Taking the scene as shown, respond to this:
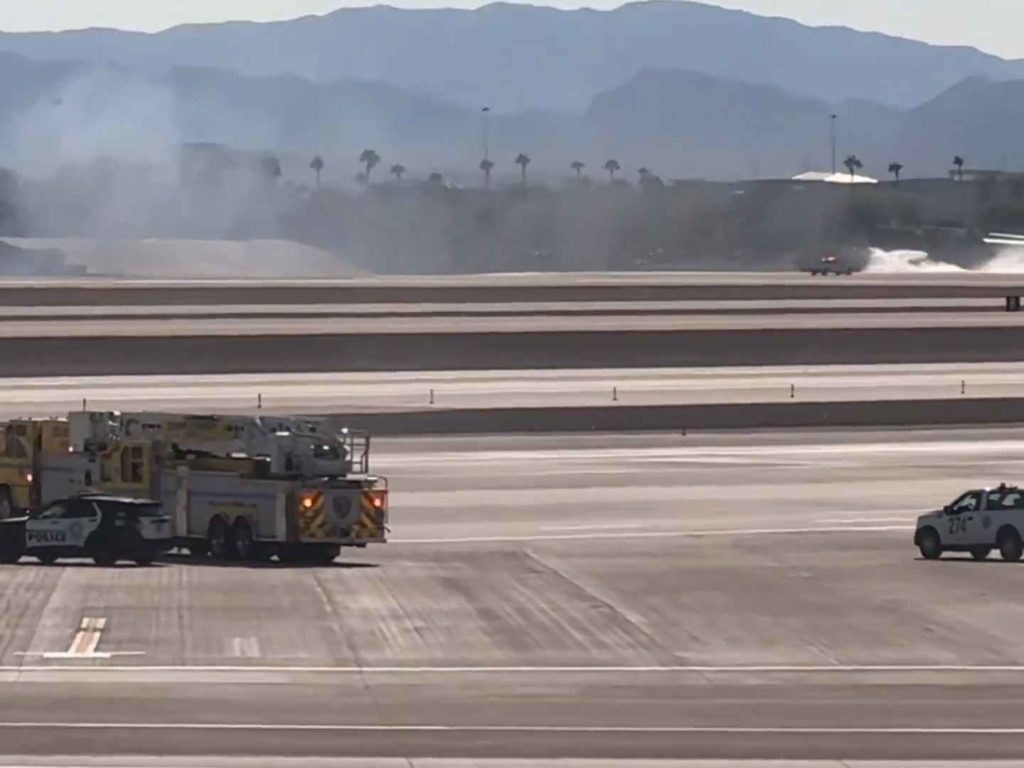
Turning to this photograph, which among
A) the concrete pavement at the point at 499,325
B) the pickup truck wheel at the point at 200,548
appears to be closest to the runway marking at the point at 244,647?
the pickup truck wheel at the point at 200,548

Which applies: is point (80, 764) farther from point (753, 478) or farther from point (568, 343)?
point (568, 343)

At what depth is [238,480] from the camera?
33656mm

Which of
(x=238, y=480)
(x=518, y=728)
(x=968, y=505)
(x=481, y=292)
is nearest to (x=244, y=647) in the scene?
(x=518, y=728)

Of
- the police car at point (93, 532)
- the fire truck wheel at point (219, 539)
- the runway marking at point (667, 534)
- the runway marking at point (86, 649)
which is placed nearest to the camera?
the runway marking at point (86, 649)

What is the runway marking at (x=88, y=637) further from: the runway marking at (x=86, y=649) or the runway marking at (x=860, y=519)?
the runway marking at (x=860, y=519)

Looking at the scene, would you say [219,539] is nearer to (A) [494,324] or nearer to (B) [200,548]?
(B) [200,548]

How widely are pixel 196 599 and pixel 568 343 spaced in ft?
177

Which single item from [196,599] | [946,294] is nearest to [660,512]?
[196,599]

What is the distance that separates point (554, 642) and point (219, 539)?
987 cm

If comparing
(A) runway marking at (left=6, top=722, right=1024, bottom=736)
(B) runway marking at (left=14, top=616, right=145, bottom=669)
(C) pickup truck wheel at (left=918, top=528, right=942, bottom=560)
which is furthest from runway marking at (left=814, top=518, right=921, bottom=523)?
(A) runway marking at (left=6, top=722, right=1024, bottom=736)

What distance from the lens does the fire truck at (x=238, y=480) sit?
33500 mm

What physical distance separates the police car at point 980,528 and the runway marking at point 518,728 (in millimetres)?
14788

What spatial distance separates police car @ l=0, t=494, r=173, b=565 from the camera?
33.3 meters

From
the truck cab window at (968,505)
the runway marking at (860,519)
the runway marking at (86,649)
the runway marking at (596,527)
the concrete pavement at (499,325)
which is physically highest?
the concrete pavement at (499,325)
